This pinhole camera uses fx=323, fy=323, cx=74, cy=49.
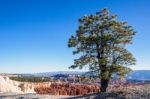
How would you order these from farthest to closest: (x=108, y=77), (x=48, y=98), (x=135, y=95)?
(x=108, y=77), (x=48, y=98), (x=135, y=95)

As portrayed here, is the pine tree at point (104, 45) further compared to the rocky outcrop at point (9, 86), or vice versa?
the rocky outcrop at point (9, 86)

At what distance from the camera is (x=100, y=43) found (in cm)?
4878

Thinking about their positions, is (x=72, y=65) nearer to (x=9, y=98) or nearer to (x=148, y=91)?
(x=9, y=98)

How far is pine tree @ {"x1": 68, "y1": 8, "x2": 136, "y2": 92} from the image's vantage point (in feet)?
158

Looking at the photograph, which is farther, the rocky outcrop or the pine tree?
the rocky outcrop

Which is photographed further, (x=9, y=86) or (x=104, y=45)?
(x=9, y=86)

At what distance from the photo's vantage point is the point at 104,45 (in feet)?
160

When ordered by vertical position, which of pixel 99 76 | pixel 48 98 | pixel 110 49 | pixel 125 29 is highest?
pixel 125 29

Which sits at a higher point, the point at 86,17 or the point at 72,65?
the point at 86,17

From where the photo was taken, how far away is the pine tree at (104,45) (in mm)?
48125

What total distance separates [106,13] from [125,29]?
3.88m

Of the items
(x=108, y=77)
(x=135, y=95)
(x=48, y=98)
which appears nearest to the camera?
(x=135, y=95)

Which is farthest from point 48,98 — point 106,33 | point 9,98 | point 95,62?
point 106,33

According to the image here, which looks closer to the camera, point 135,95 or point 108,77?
point 135,95
